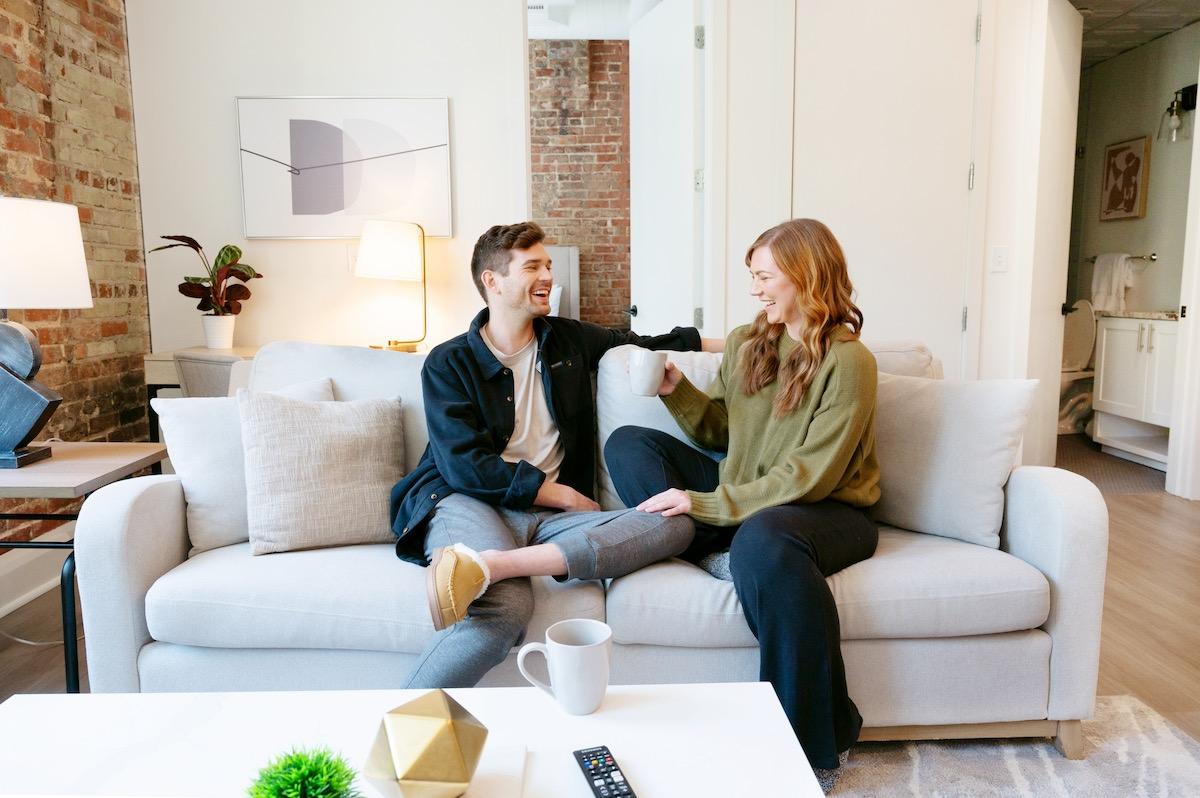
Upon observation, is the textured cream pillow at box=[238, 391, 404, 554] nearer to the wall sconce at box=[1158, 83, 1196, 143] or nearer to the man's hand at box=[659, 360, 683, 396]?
the man's hand at box=[659, 360, 683, 396]

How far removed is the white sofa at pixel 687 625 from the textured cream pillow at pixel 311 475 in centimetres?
16

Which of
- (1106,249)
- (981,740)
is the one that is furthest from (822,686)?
(1106,249)

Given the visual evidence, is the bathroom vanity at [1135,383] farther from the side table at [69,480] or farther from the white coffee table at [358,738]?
the side table at [69,480]

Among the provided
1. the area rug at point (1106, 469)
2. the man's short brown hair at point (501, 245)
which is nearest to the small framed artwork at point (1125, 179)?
the area rug at point (1106, 469)

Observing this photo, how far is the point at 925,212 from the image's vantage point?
12.4ft

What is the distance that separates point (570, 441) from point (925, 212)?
2359 mm

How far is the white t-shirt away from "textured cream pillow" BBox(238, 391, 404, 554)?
1.13 feet

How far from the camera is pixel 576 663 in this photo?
1140 mm

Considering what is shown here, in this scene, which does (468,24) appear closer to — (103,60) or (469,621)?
(103,60)

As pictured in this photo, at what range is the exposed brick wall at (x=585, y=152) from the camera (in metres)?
6.80

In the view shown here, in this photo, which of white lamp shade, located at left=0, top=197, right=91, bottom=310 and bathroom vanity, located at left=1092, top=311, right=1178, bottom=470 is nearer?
white lamp shade, located at left=0, top=197, right=91, bottom=310

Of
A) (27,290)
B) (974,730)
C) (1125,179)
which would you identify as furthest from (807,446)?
(1125,179)

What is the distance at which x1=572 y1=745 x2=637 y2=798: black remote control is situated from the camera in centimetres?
100

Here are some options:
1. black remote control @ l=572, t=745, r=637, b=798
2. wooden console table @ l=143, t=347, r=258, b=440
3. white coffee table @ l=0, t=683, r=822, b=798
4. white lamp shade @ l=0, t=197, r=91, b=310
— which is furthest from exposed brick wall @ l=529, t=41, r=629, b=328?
black remote control @ l=572, t=745, r=637, b=798
